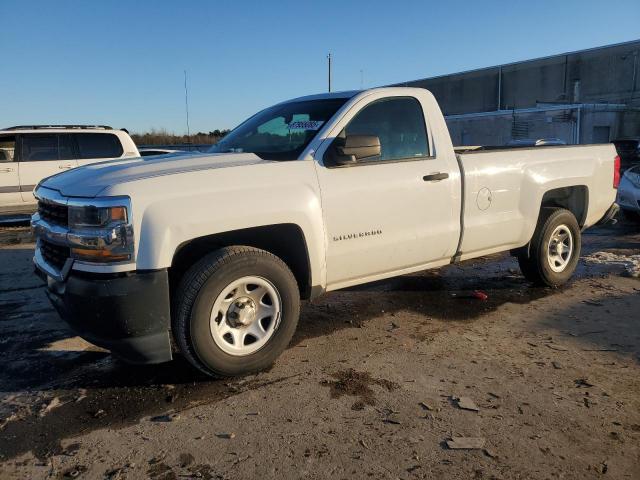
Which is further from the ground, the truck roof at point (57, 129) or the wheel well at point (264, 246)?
the truck roof at point (57, 129)

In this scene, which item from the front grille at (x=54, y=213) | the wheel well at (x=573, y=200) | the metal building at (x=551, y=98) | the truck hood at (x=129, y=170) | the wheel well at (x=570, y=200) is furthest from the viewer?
the metal building at (x=551, y=98)

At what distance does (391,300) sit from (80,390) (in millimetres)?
3090

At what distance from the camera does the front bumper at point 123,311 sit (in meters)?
3.19

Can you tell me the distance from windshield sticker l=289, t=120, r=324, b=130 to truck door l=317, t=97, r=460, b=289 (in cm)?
21

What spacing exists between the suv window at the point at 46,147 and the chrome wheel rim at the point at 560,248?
928 cm

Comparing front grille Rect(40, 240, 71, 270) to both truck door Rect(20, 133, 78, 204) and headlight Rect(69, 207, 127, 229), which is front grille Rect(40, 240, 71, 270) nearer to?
headlight Rect(69, 207, 127, 229)

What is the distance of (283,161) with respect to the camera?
392cm

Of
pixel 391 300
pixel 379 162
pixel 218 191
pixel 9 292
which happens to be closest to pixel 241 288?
pixel 218 191

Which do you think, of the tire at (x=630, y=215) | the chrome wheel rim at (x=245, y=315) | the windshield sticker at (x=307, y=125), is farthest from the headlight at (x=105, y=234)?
the tire at (x=630, y=215)

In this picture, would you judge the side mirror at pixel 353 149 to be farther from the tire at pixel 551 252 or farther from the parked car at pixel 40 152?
the parked car at pixel 40 152

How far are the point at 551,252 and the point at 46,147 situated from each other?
9640mm

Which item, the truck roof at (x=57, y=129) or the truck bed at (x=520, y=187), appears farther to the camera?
the truck roof at (x=57, y=129)

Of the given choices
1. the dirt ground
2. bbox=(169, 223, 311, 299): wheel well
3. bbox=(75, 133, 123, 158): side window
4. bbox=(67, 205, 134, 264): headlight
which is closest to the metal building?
bbox=(75, 133, 123, 158): side window

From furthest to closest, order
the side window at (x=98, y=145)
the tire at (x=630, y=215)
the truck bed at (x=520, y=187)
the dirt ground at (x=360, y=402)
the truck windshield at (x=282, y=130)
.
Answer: the side window at (x=98, y=145) < the tire at (x=630, y=215) < the truck bed at (x=520, y=187) < the truck windshield at (x=282, y=130) < the dirt ground at (x=360, y=402)
